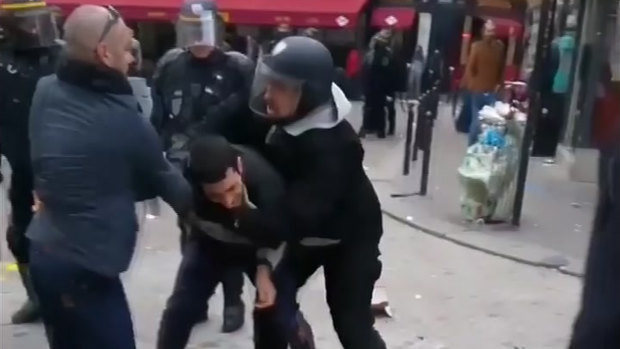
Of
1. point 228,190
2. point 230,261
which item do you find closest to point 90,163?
point 228,190

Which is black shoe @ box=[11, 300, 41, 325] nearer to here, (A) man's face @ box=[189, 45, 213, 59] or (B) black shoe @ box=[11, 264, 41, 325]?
(B) black shoe @ box=[11, 264, 41, 325]

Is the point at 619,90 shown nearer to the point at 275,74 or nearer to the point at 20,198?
the point at 275,74

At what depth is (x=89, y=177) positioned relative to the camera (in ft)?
12.0

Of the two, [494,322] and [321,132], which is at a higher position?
[321,132]

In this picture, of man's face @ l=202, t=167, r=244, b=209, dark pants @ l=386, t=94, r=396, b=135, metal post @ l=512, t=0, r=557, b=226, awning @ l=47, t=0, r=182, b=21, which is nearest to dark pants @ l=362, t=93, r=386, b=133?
dark pants @ l=386, t=94, r=396, b=135

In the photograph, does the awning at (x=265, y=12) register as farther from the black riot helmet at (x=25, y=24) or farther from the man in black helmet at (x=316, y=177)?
the man in black helmet at (x=316, y=177)

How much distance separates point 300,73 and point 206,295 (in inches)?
39.7

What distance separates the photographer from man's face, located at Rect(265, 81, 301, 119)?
4043 millimetres

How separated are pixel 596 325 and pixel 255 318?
98.4 inches

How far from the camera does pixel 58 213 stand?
12.2ft

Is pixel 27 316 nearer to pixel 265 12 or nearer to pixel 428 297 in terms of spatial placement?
pixel 428 297

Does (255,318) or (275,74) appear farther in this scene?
(255,318)

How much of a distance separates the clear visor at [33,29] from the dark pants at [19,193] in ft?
1.53

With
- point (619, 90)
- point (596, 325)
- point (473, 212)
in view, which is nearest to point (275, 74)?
point (619, 90)
